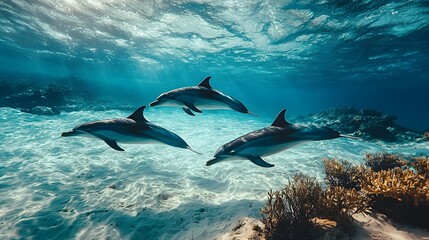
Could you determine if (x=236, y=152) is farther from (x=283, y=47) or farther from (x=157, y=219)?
(x=283, y=47)

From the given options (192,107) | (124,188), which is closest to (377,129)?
(192,107)

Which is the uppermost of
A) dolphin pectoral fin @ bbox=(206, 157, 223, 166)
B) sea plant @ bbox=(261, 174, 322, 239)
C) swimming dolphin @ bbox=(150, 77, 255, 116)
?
swimming dolphin @ bbox=(150, 77, 255, 116)

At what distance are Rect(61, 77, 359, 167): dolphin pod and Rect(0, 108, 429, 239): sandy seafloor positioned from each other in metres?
1.93

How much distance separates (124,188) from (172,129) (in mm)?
11596

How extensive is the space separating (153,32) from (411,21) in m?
21.6

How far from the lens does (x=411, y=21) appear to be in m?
16.5

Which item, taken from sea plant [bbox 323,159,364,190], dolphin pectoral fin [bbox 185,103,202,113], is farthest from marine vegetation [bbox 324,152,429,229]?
dolphin pectoral fin [bbox 185,103,202,113]

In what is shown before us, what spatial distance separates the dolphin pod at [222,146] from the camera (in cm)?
430

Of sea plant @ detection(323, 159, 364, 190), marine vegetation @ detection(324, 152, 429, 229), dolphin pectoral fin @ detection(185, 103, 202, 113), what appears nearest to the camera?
marine vegetation @ detection(324, 152, 429, 229)

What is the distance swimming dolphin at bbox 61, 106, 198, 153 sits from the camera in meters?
4.72

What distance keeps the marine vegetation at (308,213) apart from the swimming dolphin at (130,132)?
87.4 inches

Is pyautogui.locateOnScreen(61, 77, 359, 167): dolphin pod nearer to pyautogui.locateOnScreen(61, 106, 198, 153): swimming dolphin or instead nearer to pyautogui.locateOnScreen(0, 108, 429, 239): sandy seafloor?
pyautogui.locateOnScreen(61, 106, 198, 153): swimming dolphin

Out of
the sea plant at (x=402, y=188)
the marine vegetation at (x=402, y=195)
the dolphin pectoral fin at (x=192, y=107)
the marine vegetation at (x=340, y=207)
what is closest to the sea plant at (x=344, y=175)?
the marine vegetation at (x=402, y=195)

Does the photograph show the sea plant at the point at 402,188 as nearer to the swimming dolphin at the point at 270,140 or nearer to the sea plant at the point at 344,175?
the sea plant at the point at 344,175
